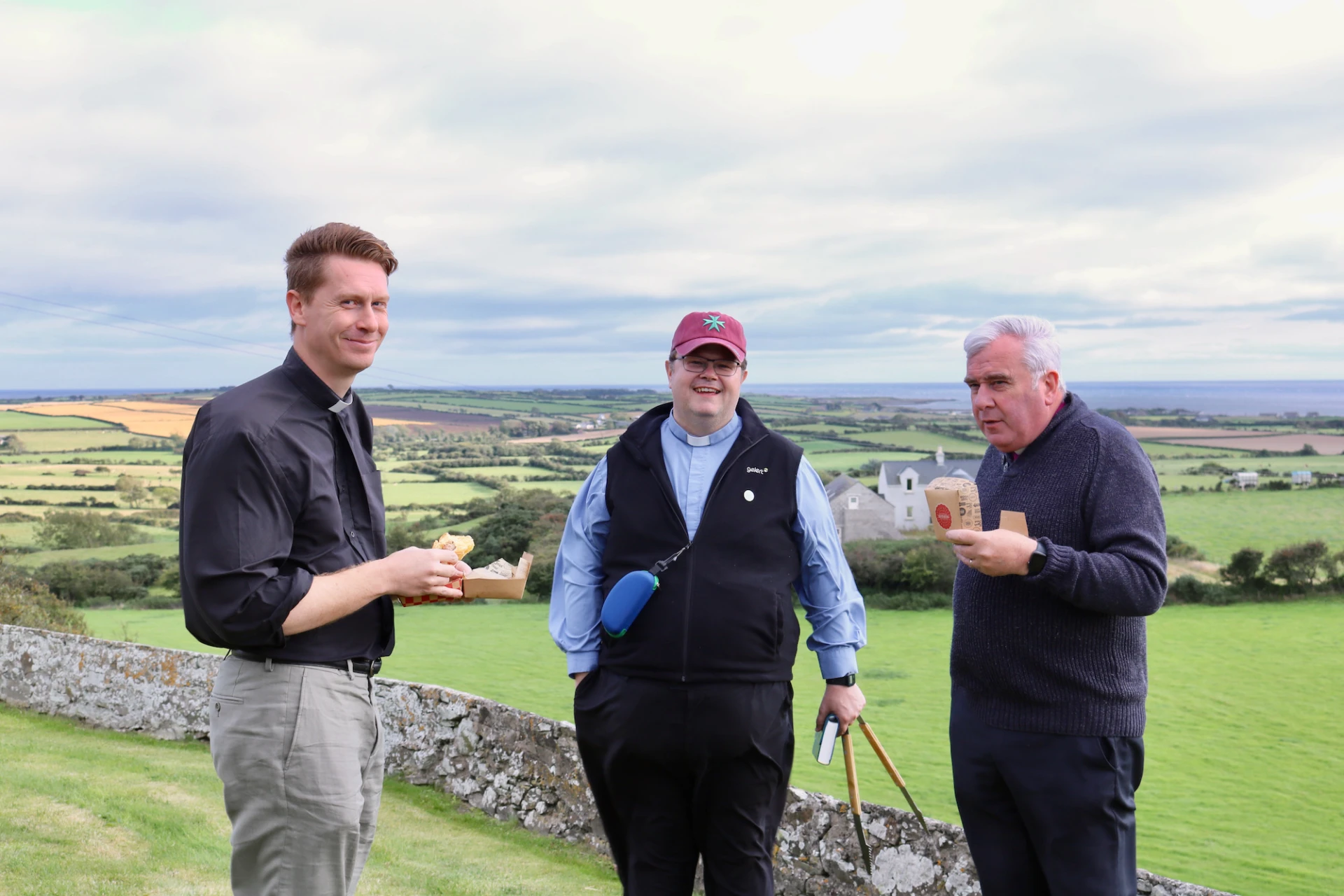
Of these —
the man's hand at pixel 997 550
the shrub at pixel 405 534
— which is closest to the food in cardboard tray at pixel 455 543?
the man's hand at pixel 997 550

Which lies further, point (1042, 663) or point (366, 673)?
point (1042, 663)

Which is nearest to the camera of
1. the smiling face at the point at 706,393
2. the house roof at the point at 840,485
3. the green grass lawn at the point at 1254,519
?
the smiling face at the point at 706,393

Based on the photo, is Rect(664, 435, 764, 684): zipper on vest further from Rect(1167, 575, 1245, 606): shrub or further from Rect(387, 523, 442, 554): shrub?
Rect(1167, 575, 1245, 606): shrub

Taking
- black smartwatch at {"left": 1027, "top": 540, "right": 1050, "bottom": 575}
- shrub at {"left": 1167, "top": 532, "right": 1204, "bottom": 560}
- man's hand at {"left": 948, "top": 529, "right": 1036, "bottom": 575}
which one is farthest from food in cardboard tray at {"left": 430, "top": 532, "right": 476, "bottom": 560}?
shrub at {"left": 1167, "top": 532, "right": 1204, "bottom": 560}

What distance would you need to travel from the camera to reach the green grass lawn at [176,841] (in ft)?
19.3

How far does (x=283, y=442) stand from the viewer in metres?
2.89

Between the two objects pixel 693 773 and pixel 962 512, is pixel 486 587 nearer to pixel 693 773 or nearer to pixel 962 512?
pixel 693 773

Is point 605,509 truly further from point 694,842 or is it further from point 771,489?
point 694,842

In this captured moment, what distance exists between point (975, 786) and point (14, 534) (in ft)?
118

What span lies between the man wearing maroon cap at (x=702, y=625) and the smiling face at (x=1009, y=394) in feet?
2.77

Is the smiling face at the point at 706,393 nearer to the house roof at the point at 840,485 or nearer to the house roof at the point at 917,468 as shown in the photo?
the house roof at the point at 840,485

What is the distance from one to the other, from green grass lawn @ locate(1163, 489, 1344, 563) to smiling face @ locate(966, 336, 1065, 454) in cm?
3110

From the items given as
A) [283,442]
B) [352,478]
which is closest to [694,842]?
[352,478]

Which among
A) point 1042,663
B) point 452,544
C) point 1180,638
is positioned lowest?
point 1180,638
